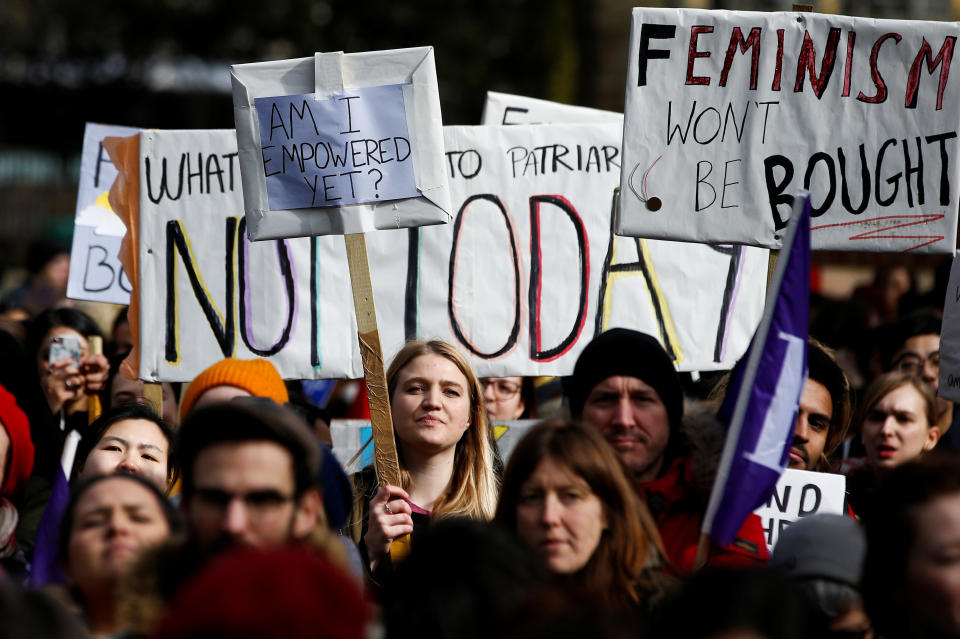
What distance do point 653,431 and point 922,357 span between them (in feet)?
7.79

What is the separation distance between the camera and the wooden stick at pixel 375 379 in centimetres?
404

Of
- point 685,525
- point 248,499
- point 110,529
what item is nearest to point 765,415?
point 685,525

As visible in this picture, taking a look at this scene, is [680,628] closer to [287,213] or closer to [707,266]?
[287,213]

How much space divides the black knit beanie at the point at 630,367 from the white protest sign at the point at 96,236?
309 cm

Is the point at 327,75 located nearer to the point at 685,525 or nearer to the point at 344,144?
the point at 344,144

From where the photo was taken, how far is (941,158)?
4398 mm

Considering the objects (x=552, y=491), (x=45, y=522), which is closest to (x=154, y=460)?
(x=45, y=522)

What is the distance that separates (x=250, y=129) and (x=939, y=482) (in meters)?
2.75

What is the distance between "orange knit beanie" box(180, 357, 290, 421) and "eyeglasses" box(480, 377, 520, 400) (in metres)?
1.50

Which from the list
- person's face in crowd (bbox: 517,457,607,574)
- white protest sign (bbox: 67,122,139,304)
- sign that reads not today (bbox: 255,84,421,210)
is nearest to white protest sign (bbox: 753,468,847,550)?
person's face in crowd (bbox: 517,457,607,574)

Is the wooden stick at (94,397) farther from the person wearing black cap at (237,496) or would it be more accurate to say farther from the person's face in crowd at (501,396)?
→ the person wearing black cap at (237,496)

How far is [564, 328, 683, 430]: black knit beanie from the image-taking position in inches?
151

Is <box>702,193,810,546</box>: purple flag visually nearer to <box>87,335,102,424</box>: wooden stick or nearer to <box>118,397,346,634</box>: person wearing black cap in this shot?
<box>118,397,346,634</box>: person wearing black cap

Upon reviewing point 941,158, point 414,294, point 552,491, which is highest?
point 941,158
